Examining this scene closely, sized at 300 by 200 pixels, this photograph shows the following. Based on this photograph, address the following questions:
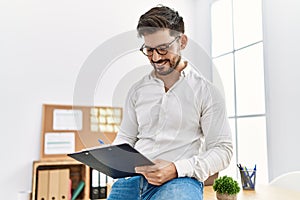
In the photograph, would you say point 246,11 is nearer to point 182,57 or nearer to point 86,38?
point 86,38

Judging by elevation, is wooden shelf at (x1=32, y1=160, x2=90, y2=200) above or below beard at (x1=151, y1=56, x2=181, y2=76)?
below

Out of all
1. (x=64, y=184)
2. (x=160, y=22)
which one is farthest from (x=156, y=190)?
(x=64, y=184)

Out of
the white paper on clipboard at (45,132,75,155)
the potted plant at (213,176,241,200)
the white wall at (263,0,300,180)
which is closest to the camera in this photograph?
the potted plant at (213,176,241,200)

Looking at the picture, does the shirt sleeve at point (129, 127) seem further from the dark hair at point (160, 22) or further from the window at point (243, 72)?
the window at point (243, 72)

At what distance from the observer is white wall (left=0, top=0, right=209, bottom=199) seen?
195 cm

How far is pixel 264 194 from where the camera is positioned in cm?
123

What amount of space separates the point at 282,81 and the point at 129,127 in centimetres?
120

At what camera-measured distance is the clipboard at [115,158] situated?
0.66 metres

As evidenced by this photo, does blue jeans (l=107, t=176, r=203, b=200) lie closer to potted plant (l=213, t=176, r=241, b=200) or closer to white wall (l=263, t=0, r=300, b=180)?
potted plant (l=213, t=176, r=241, b=200)

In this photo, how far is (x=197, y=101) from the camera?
0.79 m

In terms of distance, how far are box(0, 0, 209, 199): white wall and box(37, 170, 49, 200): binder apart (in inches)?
4.0

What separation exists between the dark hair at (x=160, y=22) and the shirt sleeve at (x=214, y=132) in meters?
0.19

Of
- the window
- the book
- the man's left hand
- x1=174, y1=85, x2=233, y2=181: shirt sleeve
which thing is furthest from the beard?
the book

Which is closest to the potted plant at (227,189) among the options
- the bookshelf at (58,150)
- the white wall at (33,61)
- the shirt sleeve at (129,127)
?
the shirt sleeve at (129,127)
